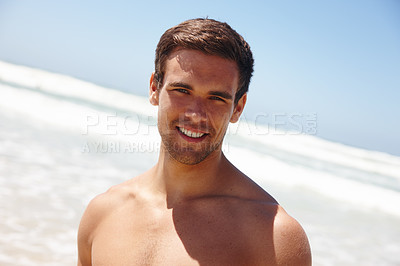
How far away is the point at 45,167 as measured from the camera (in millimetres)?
7023

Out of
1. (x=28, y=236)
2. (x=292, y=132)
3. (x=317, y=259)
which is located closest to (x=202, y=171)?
(x=28, y=236)

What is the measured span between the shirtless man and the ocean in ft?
8.32

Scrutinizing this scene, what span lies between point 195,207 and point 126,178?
5896mm

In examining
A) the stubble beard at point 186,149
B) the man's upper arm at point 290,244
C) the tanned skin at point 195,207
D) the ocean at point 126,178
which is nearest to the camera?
the man's upper arm at point 290,244

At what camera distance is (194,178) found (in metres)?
2.15

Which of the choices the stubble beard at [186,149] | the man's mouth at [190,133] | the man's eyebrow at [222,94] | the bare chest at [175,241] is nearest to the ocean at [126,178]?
the bare chest at [175,241]

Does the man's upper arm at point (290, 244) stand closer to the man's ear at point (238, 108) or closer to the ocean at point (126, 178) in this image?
the man's ear at point (238, 108)

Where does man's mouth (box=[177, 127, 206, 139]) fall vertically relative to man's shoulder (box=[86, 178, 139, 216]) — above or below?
above

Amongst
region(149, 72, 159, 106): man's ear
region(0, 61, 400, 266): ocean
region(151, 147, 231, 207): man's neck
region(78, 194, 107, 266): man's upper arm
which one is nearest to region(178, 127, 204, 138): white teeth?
region(151, 147, 231, 207): man's neck

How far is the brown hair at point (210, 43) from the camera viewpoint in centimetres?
196

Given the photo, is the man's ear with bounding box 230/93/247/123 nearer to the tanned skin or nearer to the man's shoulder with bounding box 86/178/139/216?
the tanned skin

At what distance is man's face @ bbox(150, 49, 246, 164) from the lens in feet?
6.40

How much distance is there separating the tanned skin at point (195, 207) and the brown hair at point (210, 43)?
0.04m

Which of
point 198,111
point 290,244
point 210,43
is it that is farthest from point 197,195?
point 210,43
